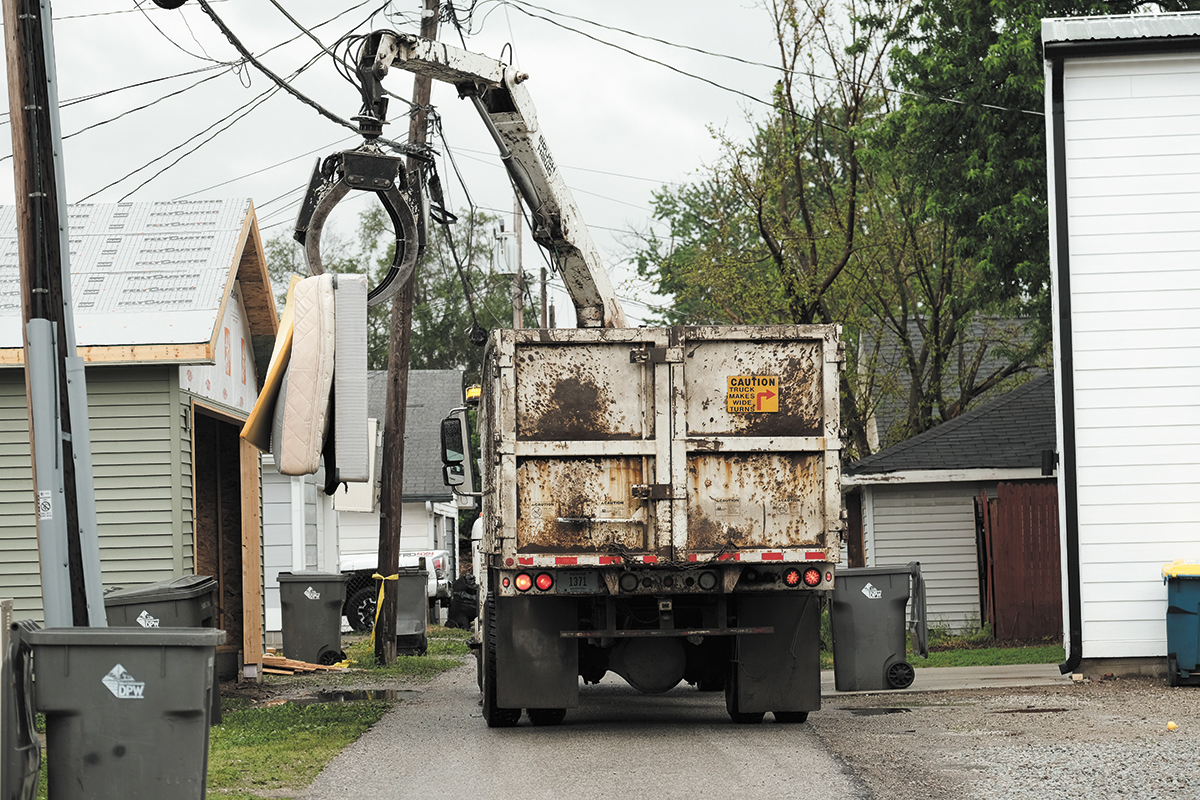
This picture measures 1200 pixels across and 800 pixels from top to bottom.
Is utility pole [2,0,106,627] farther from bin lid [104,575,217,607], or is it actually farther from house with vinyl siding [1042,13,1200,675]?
house with vinyl siding [1042,13,1200,675]

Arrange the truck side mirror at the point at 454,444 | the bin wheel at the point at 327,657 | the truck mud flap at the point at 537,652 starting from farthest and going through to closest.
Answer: the bin wheel at the point at 327,657
the truck side mirror at the point at 454,444
the truck mud flap at the point at 537,652

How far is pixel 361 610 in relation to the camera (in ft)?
91.2

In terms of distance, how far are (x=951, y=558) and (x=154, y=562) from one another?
46.5ft

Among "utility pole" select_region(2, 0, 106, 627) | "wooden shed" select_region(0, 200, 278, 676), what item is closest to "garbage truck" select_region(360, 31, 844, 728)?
"utility pole" select_region(2, 0, 106, 627)

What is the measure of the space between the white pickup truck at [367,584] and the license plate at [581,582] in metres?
15.9

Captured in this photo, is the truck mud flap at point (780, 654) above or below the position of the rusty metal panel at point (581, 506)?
below

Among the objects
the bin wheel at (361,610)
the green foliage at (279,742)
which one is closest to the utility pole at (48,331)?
the green foliage at (279,742)

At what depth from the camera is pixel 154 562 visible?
1312cm

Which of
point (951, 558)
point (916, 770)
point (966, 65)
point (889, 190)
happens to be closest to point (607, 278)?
point (916, 770)

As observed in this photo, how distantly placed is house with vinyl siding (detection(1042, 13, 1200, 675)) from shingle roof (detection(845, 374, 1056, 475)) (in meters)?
8.14

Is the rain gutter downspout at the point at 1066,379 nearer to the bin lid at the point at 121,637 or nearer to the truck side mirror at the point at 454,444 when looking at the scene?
the truck side mirror at the point at 454,444

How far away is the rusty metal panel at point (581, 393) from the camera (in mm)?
10258

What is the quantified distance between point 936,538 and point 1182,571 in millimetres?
10094

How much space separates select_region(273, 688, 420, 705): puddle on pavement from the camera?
45.5ft
